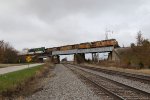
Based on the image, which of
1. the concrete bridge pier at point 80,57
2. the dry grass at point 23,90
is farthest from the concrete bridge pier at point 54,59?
the dry grass at point 23,90

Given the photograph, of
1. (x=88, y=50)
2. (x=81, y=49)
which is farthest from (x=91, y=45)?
(x=81, y=49)

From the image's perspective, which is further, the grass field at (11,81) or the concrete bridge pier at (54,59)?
the concrete bridge pier at (54,59)

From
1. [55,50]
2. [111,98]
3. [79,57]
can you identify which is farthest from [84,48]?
[111,98]

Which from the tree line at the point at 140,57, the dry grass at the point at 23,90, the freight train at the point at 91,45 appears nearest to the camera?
the dry grass at the point at 23,90

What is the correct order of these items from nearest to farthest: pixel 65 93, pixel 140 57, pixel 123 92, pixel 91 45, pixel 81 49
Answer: pixel 123 92 < pixel 65 93 < pixel 140 57 < pixel 91 45 < pixel 81 49

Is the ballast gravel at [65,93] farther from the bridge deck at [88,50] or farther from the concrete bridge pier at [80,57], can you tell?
the concrete bridge pier at [80,57]

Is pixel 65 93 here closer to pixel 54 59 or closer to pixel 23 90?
pixel 23 90

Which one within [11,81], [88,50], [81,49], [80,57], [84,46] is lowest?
[11,81]

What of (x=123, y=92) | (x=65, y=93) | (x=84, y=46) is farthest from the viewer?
(x=84, y=46)

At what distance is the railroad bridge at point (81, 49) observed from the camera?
8076cm

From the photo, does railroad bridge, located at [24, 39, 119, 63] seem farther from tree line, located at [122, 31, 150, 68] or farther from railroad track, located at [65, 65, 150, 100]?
railroad track, located at [65, 65, 150, 100]

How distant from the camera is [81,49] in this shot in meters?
98.2

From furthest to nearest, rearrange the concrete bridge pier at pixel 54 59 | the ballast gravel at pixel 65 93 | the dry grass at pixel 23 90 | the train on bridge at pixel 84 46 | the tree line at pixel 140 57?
1. the concrete bridge pier at pixel 54 59
2. the train on bridge at pixel 84 46
3. the tree line at pixel 140 57
4. the dry grass at pixel 23 90
5. the ballast gravel at pixel 65 93

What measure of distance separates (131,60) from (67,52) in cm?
5693
